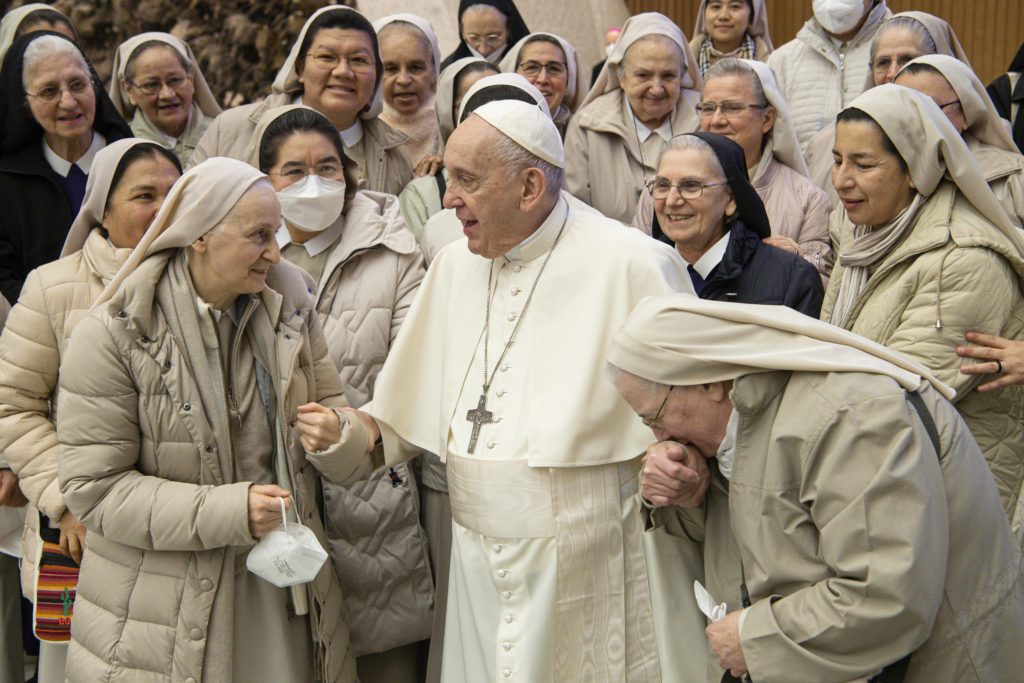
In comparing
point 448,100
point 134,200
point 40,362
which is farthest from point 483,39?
point 40,362

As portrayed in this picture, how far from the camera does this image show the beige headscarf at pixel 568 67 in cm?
589

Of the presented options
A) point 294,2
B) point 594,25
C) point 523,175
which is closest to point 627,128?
point 523,175

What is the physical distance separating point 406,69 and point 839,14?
2210 millimetres

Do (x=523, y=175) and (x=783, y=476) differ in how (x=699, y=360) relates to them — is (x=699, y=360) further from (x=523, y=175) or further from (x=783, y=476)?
(x=523, y=175)

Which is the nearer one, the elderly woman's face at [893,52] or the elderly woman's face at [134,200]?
the elderly woman's face at [134,200]

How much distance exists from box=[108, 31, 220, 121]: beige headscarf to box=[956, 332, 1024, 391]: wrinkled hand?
13.4 feet

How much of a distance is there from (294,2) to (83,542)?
17.4ft

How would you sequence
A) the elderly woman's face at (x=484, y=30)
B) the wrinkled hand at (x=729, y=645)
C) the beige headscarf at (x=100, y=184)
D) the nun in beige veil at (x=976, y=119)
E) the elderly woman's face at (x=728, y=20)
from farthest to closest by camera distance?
the elderly woman's face at (x=484, y=30) < the elderly woman's face at (x=728, y=20) < the nun in beige veil at (x=976, y=119) < the beige headscarf at (x=100, y=184) < the wrinkled hand at (x=729, y=645)

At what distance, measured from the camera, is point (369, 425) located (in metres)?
3.54

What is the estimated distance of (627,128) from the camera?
5355mm

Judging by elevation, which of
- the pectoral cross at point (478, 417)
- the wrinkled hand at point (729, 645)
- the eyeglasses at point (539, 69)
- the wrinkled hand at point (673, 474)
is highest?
the eyeglasses at point (539, 69)

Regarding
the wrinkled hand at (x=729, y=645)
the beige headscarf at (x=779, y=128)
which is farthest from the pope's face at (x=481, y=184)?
the beige headscarf at (x=779, y=128)

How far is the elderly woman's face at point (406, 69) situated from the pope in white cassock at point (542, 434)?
2.46 meters

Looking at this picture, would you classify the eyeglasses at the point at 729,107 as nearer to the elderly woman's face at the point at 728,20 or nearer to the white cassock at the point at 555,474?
the elderly woman's face at the point at 728,20
